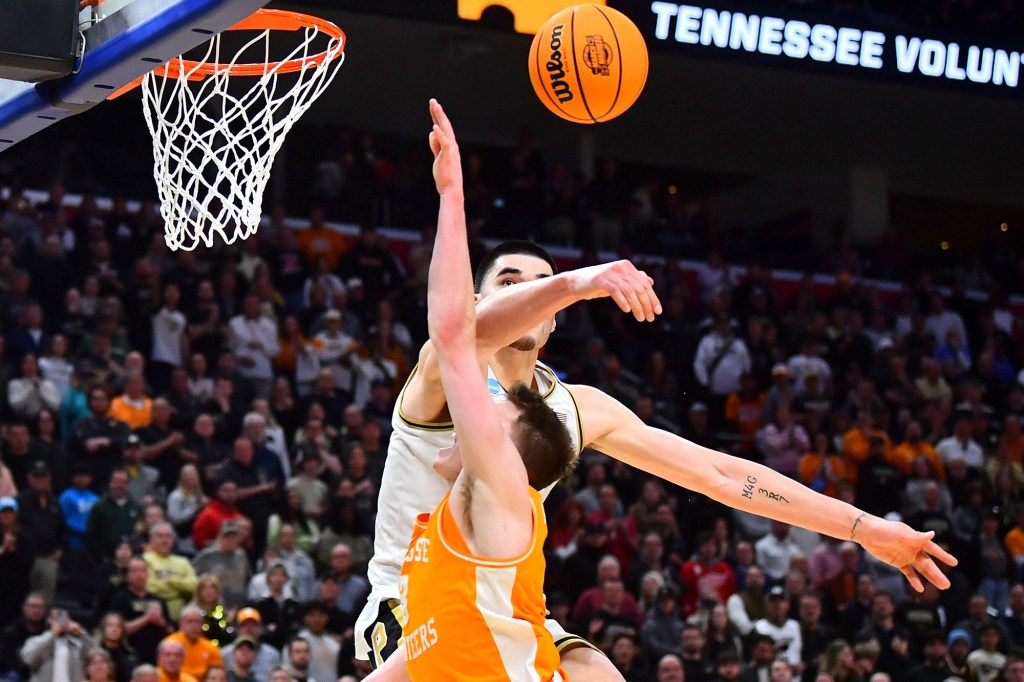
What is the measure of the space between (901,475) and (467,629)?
33.4ft

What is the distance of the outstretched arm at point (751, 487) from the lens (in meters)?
4.28

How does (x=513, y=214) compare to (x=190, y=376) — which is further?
(x=513, y=214)

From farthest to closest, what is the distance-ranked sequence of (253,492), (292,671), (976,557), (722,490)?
(976,557), (253,492), (292,671), (722,490)

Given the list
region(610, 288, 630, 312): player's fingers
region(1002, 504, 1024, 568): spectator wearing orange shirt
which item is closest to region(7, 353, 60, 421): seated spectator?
region(1002, 504, 1024, 568): spectator wearing orange shirt

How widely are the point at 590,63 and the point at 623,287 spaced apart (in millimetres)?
3008

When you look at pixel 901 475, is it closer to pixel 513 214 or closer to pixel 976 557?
pixel 976 557

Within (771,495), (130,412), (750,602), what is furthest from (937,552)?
(130,412)

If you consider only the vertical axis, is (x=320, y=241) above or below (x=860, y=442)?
above

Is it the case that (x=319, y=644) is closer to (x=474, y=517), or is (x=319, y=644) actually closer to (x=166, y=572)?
(x=166, y=572)

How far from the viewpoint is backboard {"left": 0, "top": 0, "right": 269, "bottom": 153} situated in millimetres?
4031

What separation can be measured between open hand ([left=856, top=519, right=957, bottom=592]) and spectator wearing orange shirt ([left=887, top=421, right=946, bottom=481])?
918 cm

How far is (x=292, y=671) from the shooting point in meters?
9.21

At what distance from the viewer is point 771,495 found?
176 inches

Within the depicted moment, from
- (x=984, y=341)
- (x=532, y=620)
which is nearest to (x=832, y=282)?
(x=984, y=341)
